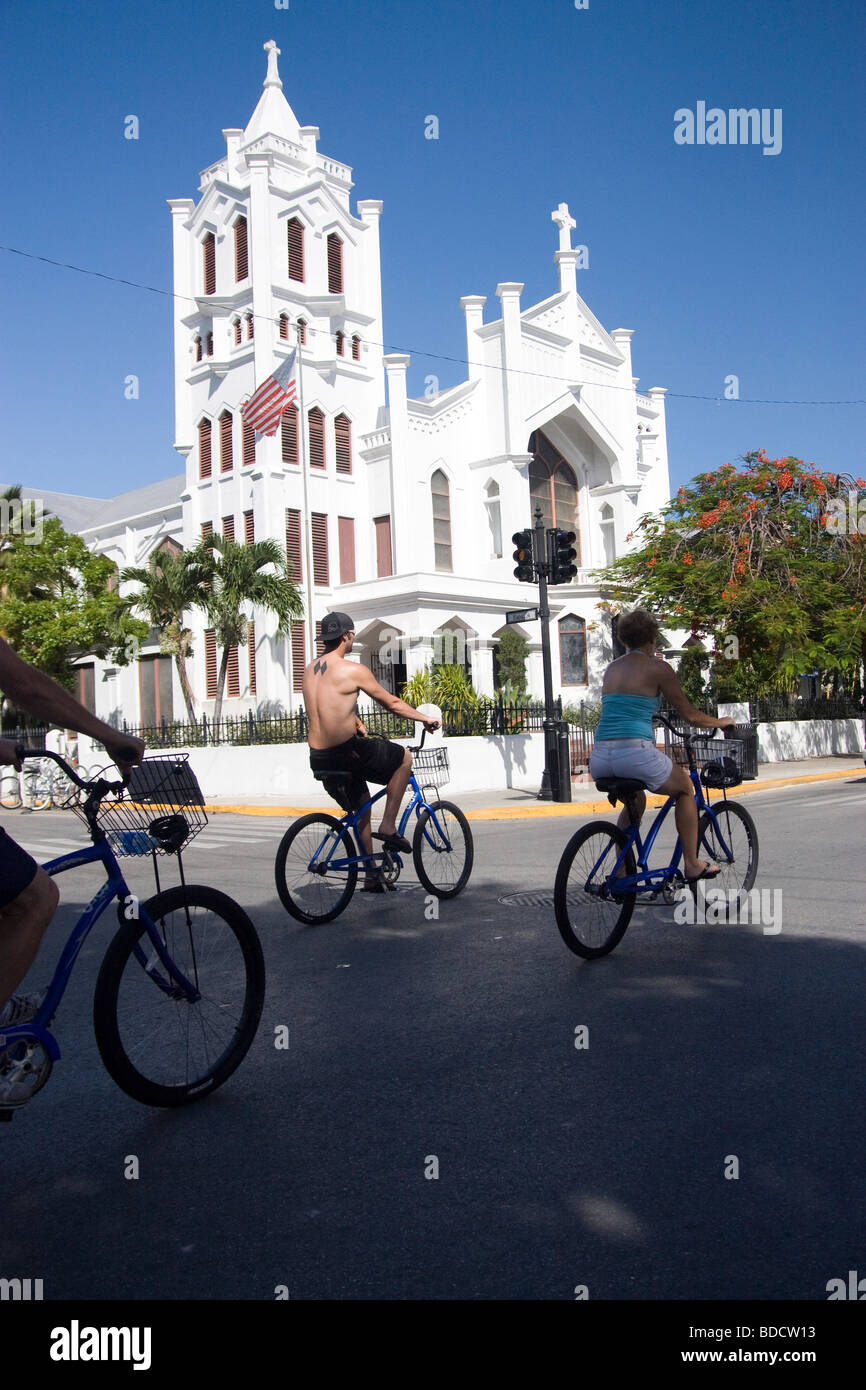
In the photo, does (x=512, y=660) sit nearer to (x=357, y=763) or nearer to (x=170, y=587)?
(x=170, y=587)

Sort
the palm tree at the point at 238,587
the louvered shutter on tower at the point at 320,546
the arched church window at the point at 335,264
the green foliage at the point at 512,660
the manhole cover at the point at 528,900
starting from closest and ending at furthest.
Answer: the manhole cover at the point at 528,900, the palm tree at the point at 238,587, the louvered shutter on tower at the point at 320,546, the green foliage at the point at 512,660, the arched church window at the point at 335,264

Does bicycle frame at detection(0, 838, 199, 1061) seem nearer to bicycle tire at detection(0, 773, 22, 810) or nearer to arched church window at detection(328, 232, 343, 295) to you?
bicycle tire at detection(0, 773, 22, 810)

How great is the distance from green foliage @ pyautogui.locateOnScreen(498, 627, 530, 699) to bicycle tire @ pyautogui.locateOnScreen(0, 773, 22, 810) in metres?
14.3

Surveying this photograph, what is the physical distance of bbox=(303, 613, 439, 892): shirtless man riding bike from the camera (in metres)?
7.31

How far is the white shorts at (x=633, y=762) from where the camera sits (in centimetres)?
589

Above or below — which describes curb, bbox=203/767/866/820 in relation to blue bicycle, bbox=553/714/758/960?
below

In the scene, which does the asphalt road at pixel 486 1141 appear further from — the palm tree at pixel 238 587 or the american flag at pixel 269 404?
the american flag at pixel 269 404

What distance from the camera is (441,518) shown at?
33.7 metres

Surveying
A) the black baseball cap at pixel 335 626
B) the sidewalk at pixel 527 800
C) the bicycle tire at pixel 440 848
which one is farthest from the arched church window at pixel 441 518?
the black baseball cap at pixel 335 626

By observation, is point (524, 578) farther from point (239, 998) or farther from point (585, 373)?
point (585, 373)

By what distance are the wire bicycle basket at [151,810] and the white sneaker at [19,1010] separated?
60 centimetres

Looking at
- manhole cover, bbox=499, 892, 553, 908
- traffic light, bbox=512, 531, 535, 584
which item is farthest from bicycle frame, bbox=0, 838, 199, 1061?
traffic light, bbox=512, 531, 535, 584
